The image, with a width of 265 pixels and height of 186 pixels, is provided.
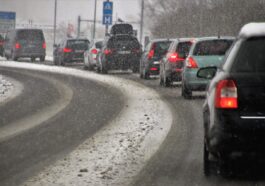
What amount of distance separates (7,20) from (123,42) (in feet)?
167

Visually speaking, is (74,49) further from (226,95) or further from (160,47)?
(226,95)

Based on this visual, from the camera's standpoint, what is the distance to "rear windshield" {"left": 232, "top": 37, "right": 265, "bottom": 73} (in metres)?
8.16

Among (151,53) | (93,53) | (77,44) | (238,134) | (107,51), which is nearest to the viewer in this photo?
(238,134)

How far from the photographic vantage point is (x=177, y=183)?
27.0ft

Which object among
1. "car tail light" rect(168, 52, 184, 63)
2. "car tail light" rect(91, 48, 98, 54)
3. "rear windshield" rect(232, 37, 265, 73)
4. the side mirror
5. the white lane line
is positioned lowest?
the white lane line

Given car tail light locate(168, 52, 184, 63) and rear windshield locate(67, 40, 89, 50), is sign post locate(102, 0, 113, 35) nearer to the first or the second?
rear windshield locate(67, 40, 89, 50)

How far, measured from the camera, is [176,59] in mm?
24438

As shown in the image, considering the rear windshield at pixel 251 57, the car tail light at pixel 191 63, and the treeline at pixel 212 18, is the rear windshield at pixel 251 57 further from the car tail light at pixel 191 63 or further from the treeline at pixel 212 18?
the treeline at pixel 212 18

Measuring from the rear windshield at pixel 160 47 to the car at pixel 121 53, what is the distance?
4.44 m

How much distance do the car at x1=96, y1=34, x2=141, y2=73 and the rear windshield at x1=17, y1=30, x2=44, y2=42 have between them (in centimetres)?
1714

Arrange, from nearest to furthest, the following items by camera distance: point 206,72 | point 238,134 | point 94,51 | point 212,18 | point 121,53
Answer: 1. point 238,134
2. point 206,72
3. point 121,53
4. point 94,51
5. point 212,18

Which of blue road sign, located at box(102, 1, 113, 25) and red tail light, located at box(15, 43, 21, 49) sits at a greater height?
blue road sign, located at box(102, 1, 113, 25)

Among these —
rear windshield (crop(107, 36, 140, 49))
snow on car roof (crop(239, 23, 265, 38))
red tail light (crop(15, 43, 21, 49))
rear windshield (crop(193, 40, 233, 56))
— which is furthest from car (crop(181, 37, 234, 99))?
red tail light (crop(15, 43, 21, 49))

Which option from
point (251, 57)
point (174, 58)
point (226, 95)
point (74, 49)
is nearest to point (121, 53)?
point (174, 58)
